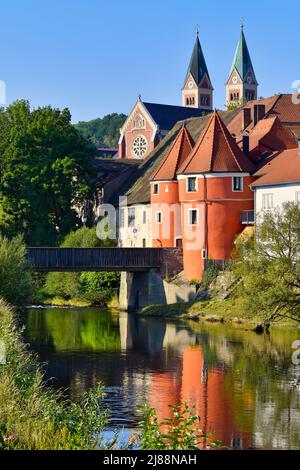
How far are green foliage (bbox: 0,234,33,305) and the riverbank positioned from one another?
33.7 feet

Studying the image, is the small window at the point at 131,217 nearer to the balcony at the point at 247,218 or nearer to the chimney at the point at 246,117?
the chimney at the point at 246,117

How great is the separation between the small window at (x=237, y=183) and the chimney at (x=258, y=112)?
13.0 metres

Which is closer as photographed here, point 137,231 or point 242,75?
point 137,231

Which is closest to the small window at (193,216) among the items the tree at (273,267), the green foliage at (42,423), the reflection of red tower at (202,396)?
the tree at (273,267)

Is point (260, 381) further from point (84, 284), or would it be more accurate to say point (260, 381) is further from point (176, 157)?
point (84, 284)

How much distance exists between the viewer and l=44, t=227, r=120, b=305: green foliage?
6931 centimetres

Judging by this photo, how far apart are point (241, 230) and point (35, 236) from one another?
20.1 metres

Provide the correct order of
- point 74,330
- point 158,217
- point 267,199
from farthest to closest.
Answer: point 158,217, point 267,199, point 74,330

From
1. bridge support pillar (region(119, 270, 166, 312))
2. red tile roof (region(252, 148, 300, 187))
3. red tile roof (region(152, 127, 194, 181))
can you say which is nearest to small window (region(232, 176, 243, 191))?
red tile roof (region(252, 148, 300, 187))

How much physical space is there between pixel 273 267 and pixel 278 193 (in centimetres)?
1226

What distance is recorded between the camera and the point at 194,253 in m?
62.3

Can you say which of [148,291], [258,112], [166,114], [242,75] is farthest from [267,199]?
[242,75]

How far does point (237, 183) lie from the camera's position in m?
61.9
